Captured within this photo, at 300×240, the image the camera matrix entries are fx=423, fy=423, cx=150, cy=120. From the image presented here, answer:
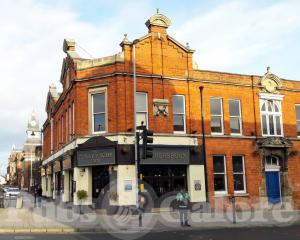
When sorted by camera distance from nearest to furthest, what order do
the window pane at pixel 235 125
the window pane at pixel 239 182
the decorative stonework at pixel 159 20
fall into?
1. the decorative stonework at pixel 159 20
2. the window pane at pixel 239 182
3. the window pane at pixel 235 125

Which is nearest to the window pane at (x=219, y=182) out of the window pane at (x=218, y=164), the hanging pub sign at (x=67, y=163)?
the window pane at (x=218, y=164)

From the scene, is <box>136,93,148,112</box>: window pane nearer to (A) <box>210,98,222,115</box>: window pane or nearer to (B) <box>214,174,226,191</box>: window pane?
(A) <box>210,98,222,115</box>: window pane

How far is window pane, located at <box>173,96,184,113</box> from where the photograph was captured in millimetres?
26717

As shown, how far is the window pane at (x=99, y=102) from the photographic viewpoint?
2584 centimetres

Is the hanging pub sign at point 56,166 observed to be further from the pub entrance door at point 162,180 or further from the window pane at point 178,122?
the window pane at point 178,122

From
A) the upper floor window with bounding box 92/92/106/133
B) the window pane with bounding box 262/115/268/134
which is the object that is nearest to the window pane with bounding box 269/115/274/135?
the window pane with bounding box 262/115/268/134

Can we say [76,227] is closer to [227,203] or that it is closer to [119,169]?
[119,169]

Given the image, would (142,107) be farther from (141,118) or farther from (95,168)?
(95,168)

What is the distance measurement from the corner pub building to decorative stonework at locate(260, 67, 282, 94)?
0.07 metres

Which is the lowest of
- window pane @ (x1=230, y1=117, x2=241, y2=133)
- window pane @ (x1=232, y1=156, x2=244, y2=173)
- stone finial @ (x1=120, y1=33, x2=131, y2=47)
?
window pane @ (x1=232, y1=156, x2=244, y2=173)

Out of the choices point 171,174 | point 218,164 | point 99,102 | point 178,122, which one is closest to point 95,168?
point 99,102

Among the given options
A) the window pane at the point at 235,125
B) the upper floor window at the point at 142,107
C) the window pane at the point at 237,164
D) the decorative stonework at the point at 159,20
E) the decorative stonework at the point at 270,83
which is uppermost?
the decorative stonework at the point at 159,20

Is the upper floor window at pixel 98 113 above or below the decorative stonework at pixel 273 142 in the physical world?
above

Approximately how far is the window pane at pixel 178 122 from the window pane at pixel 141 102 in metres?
2.06
